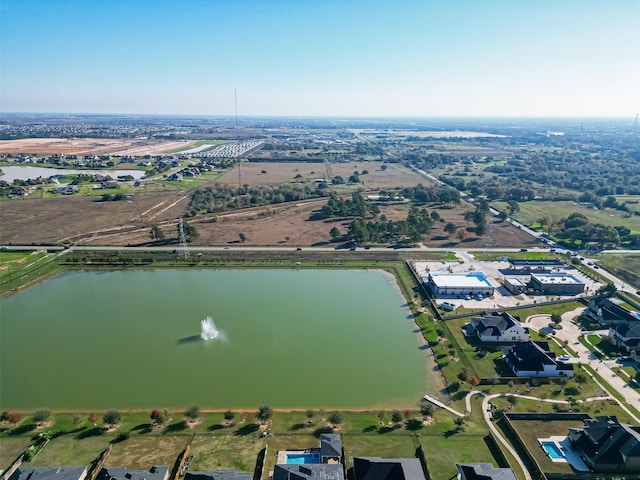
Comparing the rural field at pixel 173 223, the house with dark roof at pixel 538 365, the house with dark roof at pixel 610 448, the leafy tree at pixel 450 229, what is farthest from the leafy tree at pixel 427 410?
the leafy tree at pixel 450 229

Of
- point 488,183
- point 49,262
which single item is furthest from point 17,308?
point 488,183

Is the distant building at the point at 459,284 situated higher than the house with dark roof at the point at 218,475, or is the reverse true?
the house with dark roof at the point at 218,475

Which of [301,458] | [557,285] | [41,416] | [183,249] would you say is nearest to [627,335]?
[557,285]

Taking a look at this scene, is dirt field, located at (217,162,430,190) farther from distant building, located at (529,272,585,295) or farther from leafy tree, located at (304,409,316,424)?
leafy tree, located at (304,409,316,424)

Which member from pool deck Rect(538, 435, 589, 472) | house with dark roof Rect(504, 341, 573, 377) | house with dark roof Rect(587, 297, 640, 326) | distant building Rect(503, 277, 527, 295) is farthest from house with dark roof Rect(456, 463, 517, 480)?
distant building Rect(503, 277, 527, 295)

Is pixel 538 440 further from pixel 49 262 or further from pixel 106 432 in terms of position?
pixel 49 262

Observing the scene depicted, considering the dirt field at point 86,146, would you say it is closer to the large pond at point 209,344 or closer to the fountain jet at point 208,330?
the large pond at point 209,344
